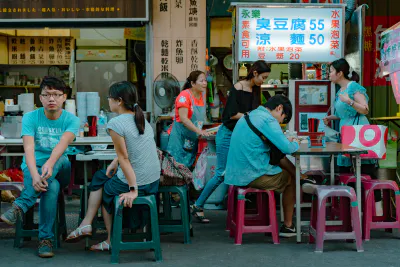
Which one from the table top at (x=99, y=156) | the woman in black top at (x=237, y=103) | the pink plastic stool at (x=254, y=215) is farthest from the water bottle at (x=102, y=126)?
the pink plastic stool at (x=254, y=215)

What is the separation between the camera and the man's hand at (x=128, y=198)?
504cm

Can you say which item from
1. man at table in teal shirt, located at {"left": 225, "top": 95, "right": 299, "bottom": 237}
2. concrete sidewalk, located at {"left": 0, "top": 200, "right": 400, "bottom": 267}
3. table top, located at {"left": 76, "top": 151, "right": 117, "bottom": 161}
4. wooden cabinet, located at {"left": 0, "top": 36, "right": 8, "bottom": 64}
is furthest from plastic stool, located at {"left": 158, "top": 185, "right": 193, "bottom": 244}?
wooden cabinet, located at {"left": 0, "top": 36, "right": 8, "bottom": 64}

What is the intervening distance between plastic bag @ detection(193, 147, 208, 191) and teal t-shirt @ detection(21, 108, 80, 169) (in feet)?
8.73

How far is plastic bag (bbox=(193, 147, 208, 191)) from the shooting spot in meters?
7.91

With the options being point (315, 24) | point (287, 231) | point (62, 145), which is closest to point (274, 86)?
point (315, 24)

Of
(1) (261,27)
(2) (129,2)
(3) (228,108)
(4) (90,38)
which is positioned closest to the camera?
(3) (228,108)

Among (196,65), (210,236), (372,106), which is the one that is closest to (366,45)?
(372,106)

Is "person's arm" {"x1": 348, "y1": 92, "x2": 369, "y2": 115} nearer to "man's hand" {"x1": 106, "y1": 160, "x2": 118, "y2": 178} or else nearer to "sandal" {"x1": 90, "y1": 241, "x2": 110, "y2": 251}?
"man's hand" {"x1": 106, "y1": 160, "x2": 118, "y2": 178}

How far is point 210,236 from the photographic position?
6.31 meters

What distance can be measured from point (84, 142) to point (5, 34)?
698cm

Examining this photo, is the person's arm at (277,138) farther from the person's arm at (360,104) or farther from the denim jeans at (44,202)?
the denim jeans at (44,202)

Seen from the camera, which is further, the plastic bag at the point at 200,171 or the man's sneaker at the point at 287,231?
the plastic bag at the point at 200,171

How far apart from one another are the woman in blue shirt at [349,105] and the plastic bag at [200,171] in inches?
74.7

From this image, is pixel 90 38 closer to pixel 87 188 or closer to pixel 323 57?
pixel 323 57
